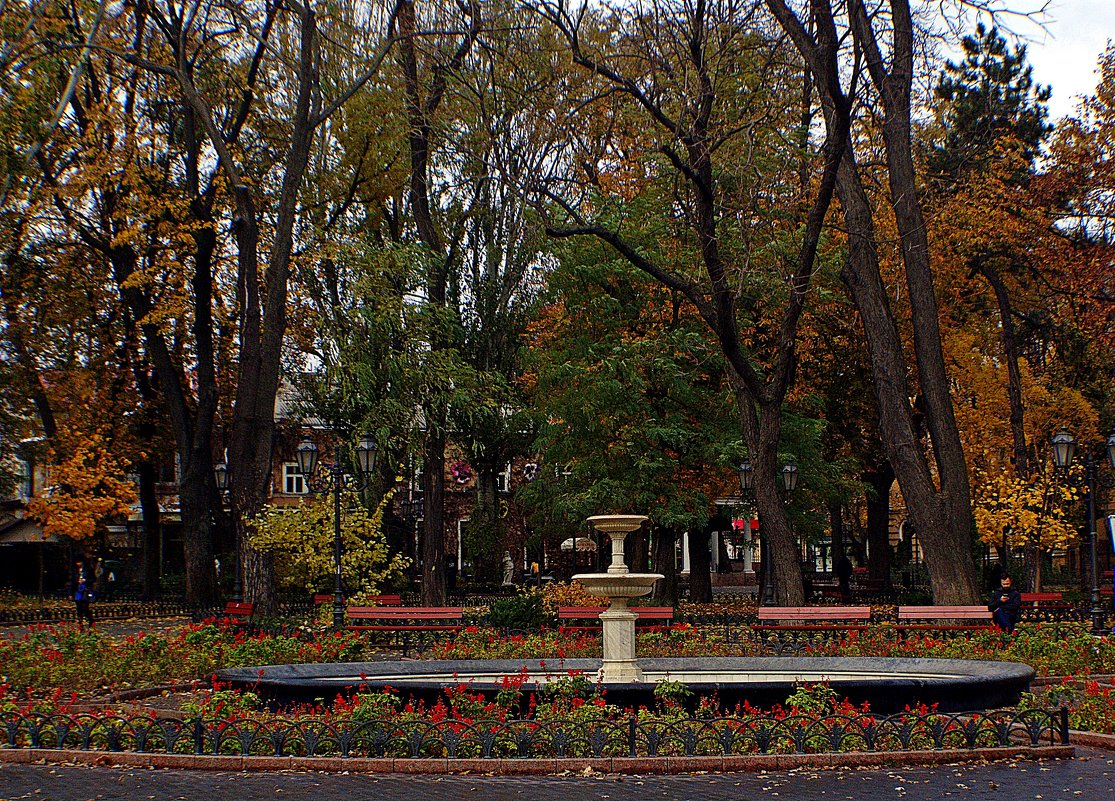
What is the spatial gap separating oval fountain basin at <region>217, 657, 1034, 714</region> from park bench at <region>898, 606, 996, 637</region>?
3.48 m

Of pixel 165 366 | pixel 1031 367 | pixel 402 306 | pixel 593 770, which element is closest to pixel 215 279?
pixel 165 366

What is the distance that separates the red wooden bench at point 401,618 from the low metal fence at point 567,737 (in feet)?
34.5

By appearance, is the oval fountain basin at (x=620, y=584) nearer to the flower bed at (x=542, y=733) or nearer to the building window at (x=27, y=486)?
the flower bed at (x=542, y=733)

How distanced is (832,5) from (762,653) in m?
10.3

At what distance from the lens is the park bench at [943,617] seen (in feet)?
62.3

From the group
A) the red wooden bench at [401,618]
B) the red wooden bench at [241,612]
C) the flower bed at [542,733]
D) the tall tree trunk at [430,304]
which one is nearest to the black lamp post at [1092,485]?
the flower bed at [542,733]

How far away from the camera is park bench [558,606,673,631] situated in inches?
837

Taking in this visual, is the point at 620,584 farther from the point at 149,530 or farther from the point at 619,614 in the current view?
the point at 149,530

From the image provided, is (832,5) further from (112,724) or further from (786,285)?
(112,724)

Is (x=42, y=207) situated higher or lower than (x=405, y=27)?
lower

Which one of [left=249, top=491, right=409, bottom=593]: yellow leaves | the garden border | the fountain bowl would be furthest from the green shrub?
the garden border

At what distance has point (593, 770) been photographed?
9664 millimetres

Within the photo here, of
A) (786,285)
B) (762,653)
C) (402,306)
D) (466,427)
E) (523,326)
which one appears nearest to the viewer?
(762,653)

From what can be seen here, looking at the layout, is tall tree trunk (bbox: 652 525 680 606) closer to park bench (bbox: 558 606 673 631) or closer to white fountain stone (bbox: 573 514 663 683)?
park bench (bbox: 558 606 673 631)
